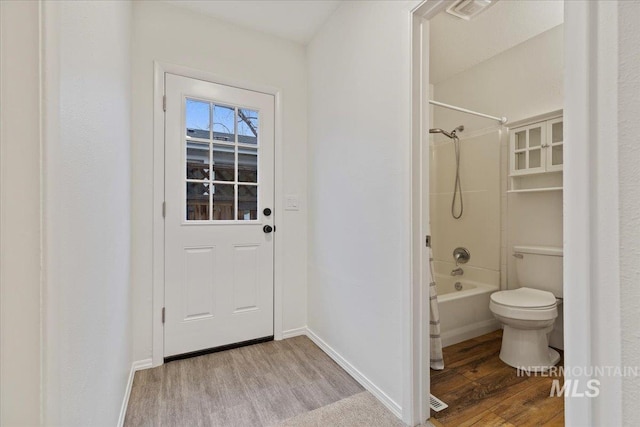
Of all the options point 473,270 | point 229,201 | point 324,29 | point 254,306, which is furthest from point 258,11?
point 473,270

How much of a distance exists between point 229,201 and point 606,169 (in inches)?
82.3

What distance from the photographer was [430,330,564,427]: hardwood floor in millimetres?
1434

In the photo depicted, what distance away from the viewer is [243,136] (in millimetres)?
2287

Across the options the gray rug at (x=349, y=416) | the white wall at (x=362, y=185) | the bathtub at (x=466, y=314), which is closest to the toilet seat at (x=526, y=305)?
the bathtub at (x=466, y=314)

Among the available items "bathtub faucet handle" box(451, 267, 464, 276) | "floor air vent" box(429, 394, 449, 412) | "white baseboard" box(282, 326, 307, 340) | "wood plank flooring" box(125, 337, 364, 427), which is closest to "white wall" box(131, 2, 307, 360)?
"white baseboard" box(282, 326, 307, 340)

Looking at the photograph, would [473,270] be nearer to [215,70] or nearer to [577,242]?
[577,242]

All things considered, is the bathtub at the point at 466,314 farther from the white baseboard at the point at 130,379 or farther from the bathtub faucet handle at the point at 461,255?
the white baseboard at the point at 130,379

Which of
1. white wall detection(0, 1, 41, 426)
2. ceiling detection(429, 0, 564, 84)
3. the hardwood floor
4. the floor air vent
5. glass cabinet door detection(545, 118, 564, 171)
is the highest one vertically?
ceiling detection(429, 0, 564, 84)

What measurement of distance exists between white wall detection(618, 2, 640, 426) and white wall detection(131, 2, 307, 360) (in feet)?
6.60

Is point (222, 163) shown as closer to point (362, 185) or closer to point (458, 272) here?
point (362, 185)

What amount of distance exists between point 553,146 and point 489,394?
6.16ft

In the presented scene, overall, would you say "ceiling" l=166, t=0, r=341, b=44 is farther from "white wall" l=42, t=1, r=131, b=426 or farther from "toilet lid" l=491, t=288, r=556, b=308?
"toilet lid" l=491, t=288, r=556, b=308

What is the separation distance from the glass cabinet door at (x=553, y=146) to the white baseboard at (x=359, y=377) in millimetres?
2082

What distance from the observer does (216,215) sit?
86.0 inches
